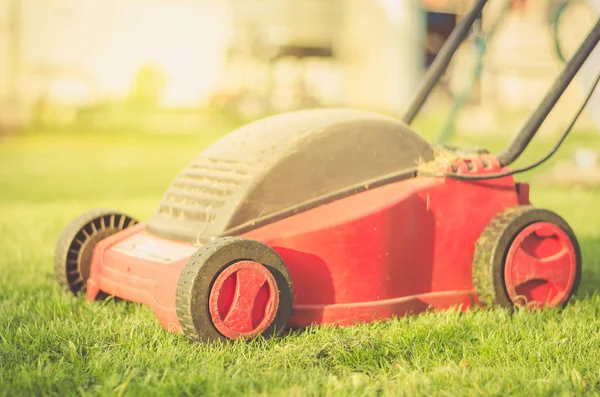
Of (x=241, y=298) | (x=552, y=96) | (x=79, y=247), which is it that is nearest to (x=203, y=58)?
(x=79, y=247)

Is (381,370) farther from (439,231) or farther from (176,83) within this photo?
(176,83)

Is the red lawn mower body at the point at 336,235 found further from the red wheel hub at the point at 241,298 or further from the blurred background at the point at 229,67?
the blurred background at the point at 229,67

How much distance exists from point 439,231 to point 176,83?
13940mm

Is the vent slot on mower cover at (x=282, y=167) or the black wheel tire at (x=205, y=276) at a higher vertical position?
the vent slot on mower cover at (x=282, y=167)

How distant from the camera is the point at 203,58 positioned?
630 inches

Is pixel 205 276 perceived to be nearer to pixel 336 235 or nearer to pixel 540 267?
pixel 336 235

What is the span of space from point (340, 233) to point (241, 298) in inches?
14.2

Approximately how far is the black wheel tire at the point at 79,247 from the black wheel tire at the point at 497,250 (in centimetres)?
115

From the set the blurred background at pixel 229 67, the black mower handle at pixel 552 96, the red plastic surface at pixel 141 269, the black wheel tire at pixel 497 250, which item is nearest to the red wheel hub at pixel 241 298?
the red plastic surface at pixel 141 269

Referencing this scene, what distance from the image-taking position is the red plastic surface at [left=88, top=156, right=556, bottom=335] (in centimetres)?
220

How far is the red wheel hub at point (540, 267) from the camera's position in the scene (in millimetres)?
2365

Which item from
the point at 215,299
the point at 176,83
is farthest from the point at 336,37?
the point at 215,299

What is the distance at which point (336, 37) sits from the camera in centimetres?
1602

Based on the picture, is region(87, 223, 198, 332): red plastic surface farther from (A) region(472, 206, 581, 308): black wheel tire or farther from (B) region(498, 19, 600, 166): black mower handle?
(B) region(498, 19, 600, 166): black mower handle
